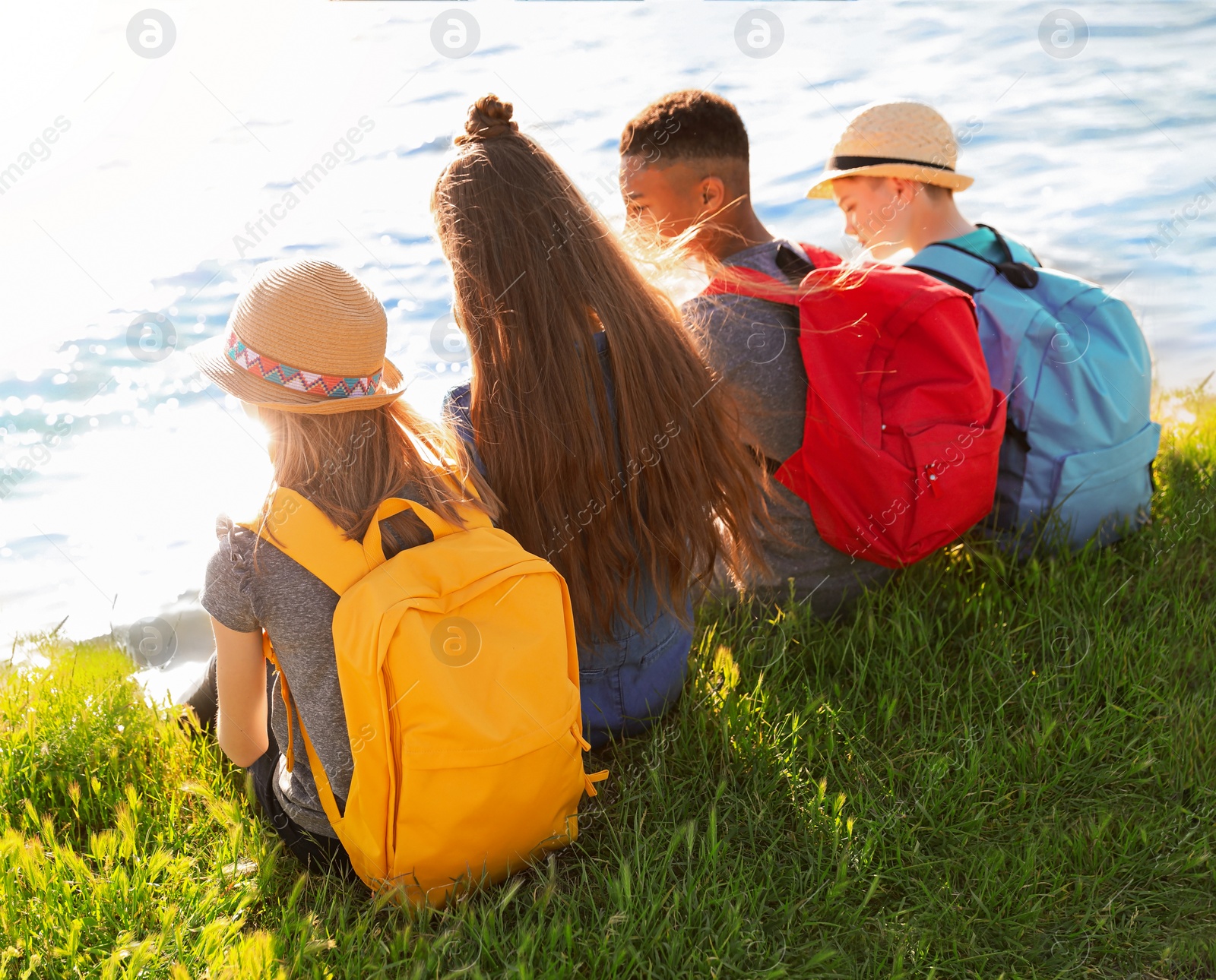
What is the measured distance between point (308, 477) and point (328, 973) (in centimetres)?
91

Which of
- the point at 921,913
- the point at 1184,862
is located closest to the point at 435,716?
the point at 921,913

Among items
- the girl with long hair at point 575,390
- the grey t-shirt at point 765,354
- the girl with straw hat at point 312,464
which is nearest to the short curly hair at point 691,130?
the grey t-shirt at point 765,354

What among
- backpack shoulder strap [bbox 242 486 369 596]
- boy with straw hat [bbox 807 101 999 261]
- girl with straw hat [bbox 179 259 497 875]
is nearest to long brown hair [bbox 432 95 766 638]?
girl with straw hat [bbox 179 259 497 875]

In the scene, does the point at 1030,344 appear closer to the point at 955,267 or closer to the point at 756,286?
the point at 955,267

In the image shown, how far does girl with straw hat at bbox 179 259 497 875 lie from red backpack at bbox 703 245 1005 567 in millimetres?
968

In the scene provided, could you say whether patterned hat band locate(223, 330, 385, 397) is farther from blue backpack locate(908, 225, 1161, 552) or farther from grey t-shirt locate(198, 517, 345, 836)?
blue backpack locate(908, 225, 1161, 552)

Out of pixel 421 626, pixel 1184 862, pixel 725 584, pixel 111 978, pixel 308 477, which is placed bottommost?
pixel 1184 862

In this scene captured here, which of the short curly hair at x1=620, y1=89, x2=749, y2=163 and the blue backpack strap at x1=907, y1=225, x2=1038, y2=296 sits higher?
the short curly hair at x1=620, y1=89, x2=749, y2=163

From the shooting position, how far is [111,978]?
1.82 metres

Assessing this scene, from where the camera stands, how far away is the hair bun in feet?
6.73

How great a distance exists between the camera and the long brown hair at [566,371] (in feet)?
6.64

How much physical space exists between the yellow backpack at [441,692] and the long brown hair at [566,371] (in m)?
0.22

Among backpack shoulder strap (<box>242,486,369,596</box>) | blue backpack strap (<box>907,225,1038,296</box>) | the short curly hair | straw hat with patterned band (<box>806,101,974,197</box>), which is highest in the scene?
the short curly hair

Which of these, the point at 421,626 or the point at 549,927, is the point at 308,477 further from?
the point at 549,927
